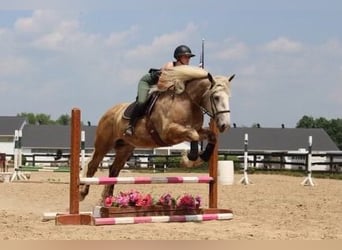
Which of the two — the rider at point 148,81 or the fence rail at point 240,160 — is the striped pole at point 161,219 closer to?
the rider at point 148,81

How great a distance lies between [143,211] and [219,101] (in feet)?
5.16

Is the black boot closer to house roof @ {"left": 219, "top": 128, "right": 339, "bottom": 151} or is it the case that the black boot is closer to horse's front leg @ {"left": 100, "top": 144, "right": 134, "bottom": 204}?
horse's front leg @ {"left": 100, "top": 144, "right": 134, "bottom": 204}

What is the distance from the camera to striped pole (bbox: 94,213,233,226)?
6.20 meters

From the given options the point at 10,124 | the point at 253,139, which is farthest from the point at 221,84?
the point at 10,124

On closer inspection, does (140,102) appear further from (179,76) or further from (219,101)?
(219,101)

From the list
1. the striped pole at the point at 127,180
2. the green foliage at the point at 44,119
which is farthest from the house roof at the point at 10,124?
the striped pole at the point at 127,180

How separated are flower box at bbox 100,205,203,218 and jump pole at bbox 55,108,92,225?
0.21 meters

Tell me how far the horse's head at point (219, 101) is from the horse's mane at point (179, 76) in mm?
306

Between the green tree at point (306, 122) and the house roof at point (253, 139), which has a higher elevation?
the green tree at point (306, 122)

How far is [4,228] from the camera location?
19.1ft

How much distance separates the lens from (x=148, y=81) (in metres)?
7.09

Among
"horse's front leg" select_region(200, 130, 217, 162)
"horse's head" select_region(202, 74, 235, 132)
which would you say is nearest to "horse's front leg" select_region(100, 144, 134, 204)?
"horse's front leg" select_region(200, 130, 217, 162)

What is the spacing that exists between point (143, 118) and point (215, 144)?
950 mm

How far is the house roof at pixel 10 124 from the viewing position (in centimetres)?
5744
